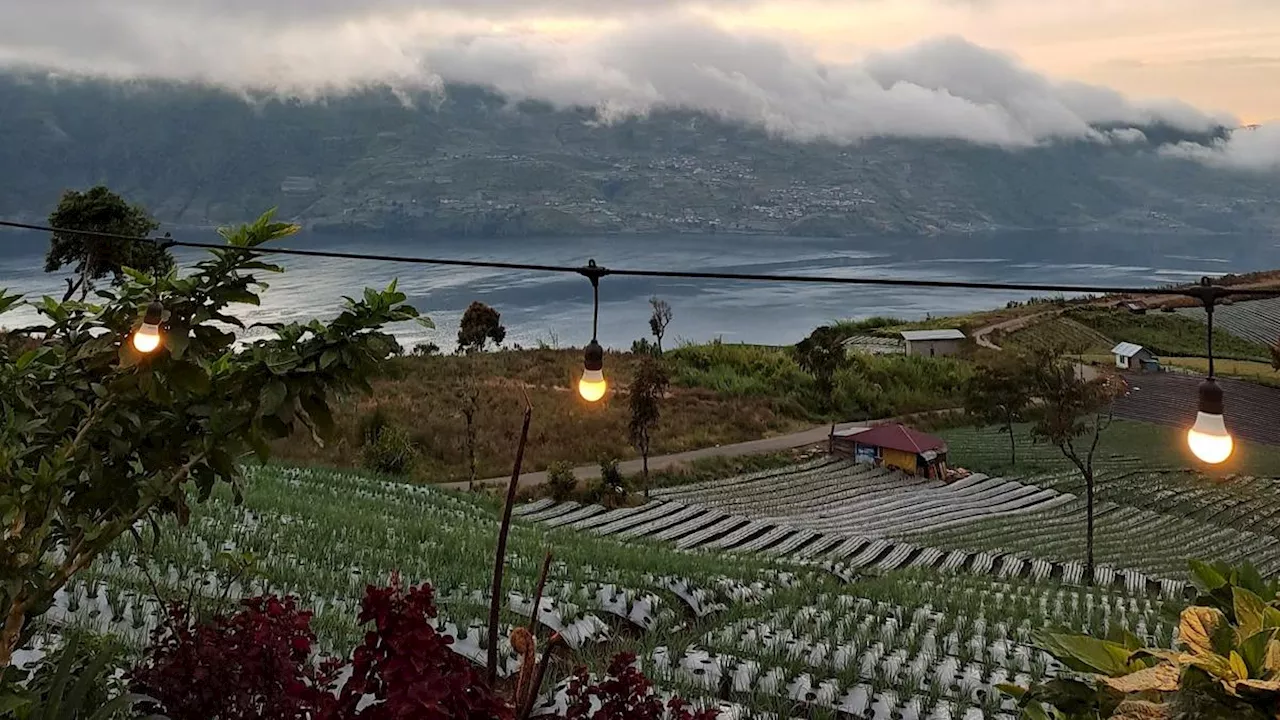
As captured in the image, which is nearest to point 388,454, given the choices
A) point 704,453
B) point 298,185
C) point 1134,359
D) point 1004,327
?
point 704,453

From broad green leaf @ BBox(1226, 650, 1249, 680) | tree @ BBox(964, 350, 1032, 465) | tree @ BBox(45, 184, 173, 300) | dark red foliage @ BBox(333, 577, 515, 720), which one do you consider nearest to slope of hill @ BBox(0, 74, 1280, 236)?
tree @ BBox(45, 184, 173, 300)

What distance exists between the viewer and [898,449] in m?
17.1

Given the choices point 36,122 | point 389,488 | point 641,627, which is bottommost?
point 389,488

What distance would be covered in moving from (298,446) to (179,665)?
15611mm

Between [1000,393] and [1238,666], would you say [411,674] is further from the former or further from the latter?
[1000,393]

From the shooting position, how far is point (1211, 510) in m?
14.3

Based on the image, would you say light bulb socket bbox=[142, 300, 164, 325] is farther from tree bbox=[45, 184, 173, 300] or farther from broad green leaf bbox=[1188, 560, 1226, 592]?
tree bbox=[45, 184, 173, 300]

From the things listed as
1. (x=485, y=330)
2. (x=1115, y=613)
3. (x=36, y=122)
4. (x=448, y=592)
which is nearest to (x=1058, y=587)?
(x=1115, y=613)

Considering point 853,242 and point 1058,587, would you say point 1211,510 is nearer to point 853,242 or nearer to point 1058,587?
point 1058,587

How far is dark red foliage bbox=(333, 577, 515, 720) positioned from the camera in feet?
3.74

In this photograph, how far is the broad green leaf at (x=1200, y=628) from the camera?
4.44 feet

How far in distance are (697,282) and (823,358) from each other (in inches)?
2218

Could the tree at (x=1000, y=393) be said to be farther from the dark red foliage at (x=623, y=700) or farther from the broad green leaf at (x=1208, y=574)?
the dark red foliage at (x=623, y=700)

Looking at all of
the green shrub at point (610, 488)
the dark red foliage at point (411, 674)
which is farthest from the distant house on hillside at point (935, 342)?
the dark red foliage at point (411, 674)
